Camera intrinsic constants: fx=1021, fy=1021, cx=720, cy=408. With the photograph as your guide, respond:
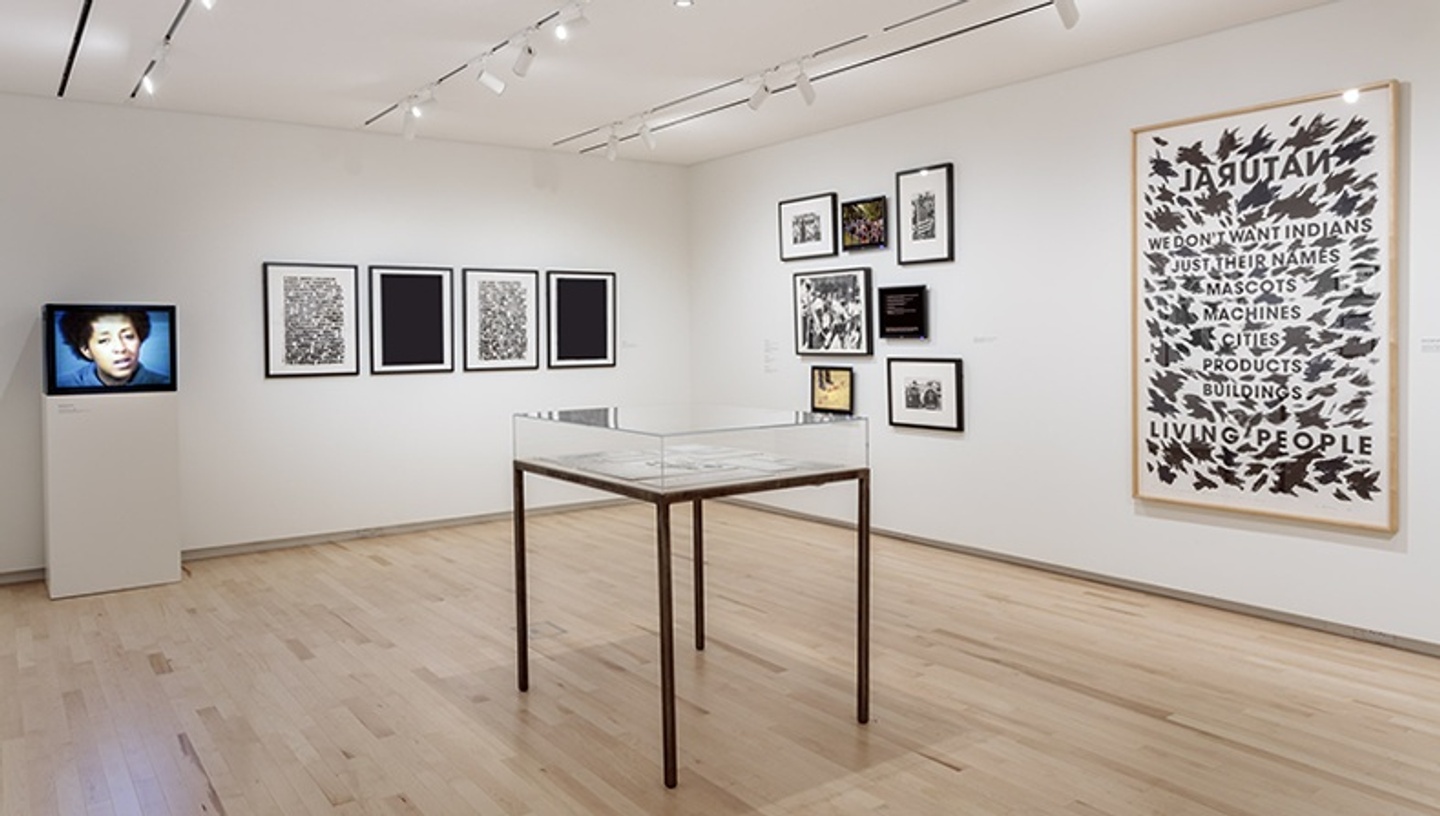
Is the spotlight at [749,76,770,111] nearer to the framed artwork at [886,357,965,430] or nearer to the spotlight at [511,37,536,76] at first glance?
the spotlight at [511,37,536,76]

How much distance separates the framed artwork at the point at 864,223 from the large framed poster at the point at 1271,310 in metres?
1.86

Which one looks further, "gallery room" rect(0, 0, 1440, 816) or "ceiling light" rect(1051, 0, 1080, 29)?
"ceiling light" rect(1051, 0, 1080, 29)

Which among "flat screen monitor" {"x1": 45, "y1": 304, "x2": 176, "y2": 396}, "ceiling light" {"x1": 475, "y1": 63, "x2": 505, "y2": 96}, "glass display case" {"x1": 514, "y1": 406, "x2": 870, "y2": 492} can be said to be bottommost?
"glass display case" {"x1": 514, "y1": 406, "x2": 870, "y2": 492}

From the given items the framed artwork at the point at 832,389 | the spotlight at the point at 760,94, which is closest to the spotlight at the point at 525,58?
the spotlight at the point at 760,94

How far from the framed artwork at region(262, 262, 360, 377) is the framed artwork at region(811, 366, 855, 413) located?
3226mm

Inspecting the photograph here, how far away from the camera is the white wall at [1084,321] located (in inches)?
170

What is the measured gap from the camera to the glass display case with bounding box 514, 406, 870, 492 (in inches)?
126

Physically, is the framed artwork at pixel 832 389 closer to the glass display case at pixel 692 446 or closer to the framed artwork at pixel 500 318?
the framed artwork at pixel 500 318

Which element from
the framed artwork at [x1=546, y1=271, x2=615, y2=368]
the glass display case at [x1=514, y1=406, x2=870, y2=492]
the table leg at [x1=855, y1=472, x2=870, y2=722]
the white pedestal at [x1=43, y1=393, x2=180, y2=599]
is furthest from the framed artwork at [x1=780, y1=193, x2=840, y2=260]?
the white pedestal at [x1=43, y1=393, x2=180, y2=599]

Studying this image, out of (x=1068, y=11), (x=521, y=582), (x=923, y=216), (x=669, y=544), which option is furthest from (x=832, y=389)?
(x=669, y=544)

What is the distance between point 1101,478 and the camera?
5.51 meters

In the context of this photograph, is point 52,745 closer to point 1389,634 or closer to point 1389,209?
point 1389,634

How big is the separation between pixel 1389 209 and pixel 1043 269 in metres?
1.77

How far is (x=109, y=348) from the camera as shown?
226 inches
